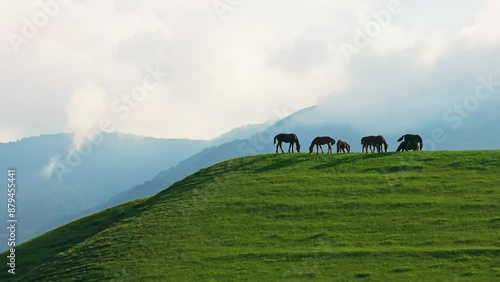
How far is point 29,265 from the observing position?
193ft

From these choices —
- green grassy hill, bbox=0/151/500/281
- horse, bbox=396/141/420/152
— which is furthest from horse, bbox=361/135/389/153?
green grassy hill, bbox=0/151/500/281

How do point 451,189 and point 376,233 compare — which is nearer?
point 376,233

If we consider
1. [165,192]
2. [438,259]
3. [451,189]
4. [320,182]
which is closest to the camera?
[438,259]

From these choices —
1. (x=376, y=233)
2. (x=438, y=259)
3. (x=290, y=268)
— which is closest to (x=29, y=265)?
(x=290, y=268)

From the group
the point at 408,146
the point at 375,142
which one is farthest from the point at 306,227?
the point at 408,146

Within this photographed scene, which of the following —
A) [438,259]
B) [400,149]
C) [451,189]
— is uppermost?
[400,149]

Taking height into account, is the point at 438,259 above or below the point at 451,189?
below

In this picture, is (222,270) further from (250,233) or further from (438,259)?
(438,259)

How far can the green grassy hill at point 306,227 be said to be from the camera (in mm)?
43844

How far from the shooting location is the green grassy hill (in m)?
43.8

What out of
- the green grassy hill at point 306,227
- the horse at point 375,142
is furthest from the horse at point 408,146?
the green grassy hill at point 306,227

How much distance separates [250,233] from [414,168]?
60.7 feet

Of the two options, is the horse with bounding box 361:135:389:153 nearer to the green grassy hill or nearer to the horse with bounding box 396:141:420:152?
the horse with bounding box 396:141:420:152

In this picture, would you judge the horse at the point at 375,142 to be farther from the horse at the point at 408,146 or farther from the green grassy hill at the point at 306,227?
the green grassy hill at the point at 306,227
